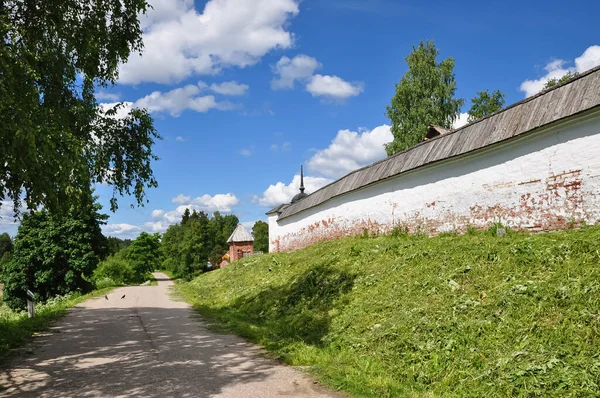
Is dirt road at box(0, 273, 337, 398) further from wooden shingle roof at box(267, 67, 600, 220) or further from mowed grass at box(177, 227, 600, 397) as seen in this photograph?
wooden shingle roof at box(267, 67, 600, 220)

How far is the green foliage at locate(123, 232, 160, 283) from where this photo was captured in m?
47.3

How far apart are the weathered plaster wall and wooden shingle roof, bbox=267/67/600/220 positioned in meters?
0.18

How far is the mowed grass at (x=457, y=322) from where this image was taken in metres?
4.57

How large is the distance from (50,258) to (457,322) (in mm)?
27128

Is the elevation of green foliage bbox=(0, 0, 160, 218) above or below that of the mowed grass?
above

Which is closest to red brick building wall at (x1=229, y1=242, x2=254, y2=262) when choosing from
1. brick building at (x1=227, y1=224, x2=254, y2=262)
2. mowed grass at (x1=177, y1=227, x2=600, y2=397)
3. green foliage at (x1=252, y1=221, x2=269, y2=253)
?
brick building at (x1=227, y1=224, x2=254, y2=262)

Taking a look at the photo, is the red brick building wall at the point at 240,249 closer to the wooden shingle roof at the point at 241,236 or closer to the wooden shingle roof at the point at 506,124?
the wooden shingle roof at the point at 241,236

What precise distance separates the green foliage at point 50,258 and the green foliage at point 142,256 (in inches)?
727

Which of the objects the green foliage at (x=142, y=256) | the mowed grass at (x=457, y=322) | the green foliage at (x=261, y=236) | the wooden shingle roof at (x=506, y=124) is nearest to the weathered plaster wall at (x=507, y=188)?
the wooden shingle roof at (x=506, y=124)

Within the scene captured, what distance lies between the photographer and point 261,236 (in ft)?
261

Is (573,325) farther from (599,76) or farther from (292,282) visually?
(292,282)

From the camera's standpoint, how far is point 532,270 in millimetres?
6383

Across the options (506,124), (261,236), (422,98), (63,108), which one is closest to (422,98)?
(422,98)

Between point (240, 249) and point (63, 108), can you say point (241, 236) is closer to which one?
point (240, 249)
